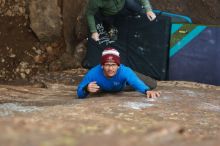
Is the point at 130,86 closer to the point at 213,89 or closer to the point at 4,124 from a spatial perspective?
the point at 213,89

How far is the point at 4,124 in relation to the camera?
99.2 inches

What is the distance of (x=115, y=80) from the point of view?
659cm

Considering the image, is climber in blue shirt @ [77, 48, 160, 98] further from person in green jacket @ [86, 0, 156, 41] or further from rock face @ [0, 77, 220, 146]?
person in green jacket @ [86, 0, 156, 41]

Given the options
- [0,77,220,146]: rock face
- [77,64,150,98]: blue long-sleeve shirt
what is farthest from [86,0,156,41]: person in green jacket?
[77,64,150,98]: blue long-sleeve shirt

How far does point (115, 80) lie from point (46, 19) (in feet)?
13.0

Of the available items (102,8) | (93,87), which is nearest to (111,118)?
(93,87)

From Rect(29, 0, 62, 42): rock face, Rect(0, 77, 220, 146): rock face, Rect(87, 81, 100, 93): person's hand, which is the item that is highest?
Rect(29, 0, 62, 42): rock face

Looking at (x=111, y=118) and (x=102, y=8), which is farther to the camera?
(x=102, y=8)

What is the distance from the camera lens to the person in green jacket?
27.3 feet

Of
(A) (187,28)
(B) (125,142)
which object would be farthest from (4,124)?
(A) (187,28)

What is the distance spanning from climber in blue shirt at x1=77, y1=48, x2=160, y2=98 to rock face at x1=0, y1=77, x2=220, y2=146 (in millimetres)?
Answer: 148

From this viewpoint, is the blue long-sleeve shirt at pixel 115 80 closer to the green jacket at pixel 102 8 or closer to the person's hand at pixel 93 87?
the person's hand at pixel 93 87

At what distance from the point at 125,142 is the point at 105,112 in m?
2.96

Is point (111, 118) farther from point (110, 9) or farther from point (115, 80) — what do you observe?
point (110, 9)
